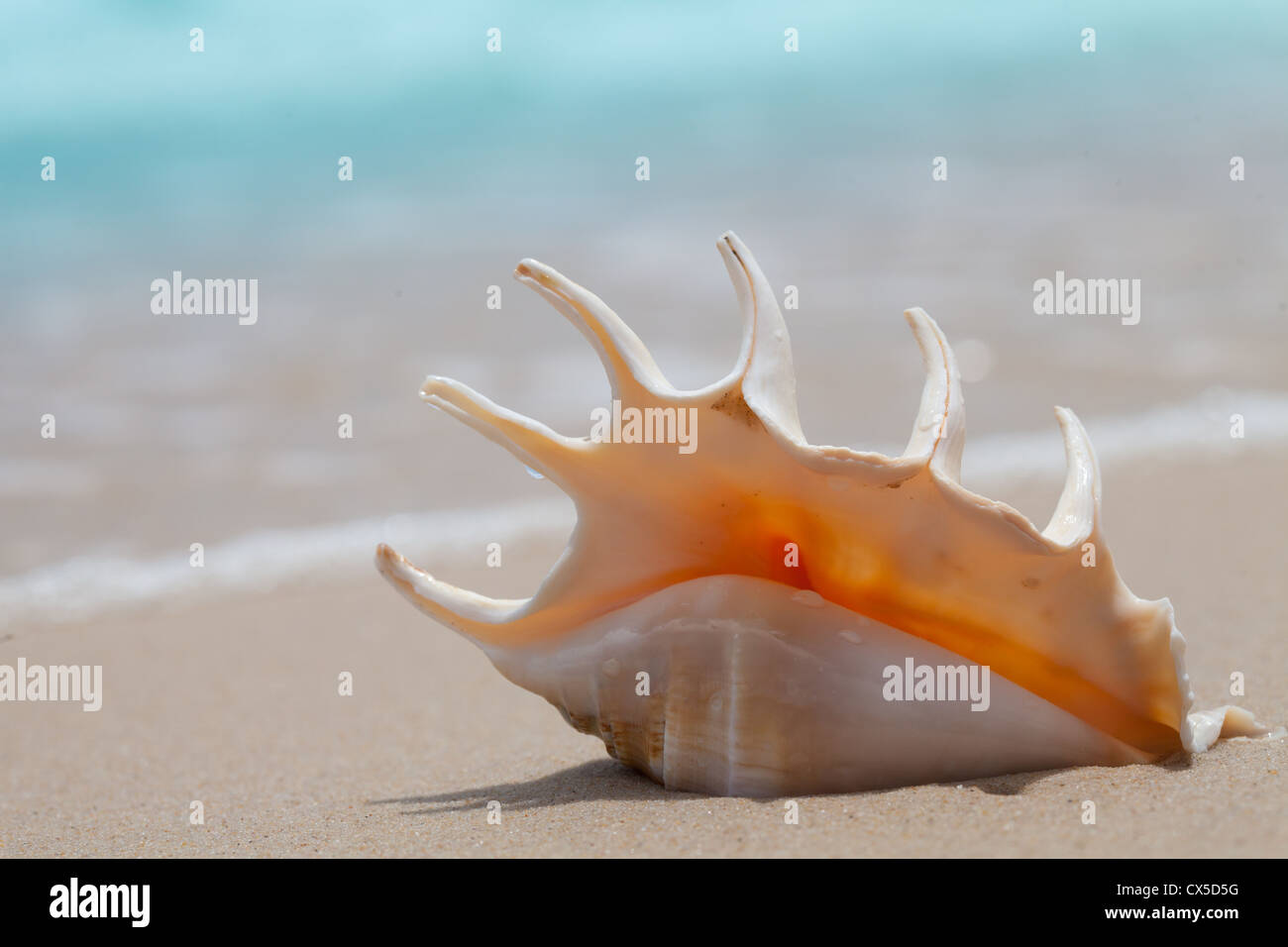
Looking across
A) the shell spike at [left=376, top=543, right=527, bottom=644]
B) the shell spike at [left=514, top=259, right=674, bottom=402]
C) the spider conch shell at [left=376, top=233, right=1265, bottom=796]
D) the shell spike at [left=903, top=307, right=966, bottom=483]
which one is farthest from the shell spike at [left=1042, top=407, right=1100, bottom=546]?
the shell spike at [left=376, top=543, right=527, bottom=644]

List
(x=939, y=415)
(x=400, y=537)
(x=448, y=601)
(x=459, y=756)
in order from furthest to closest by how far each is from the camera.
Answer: (x=400, y=537)
(x=459, y=756)
(x=448, y=601)
(x=939, y=415)

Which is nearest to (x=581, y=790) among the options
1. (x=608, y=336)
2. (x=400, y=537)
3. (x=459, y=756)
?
(x=608, y=336)

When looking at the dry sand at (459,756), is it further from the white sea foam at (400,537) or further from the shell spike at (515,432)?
the shell spike at (515,432)

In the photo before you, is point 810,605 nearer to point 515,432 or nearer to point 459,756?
point 515,432

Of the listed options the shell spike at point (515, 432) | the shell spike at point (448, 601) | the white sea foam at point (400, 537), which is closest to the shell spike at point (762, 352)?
the shell spike at point (515, 432)

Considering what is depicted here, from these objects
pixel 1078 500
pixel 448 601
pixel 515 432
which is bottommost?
pixel 448 601

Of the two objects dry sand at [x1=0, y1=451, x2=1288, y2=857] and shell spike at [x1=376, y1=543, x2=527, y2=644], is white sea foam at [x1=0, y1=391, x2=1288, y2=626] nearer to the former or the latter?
dry sand at [x1=0, y1=451, x2=1288, y2=857]

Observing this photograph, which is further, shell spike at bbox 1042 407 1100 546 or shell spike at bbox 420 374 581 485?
shell spike at bbox 420 374 581 485

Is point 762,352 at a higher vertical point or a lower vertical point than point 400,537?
higher
